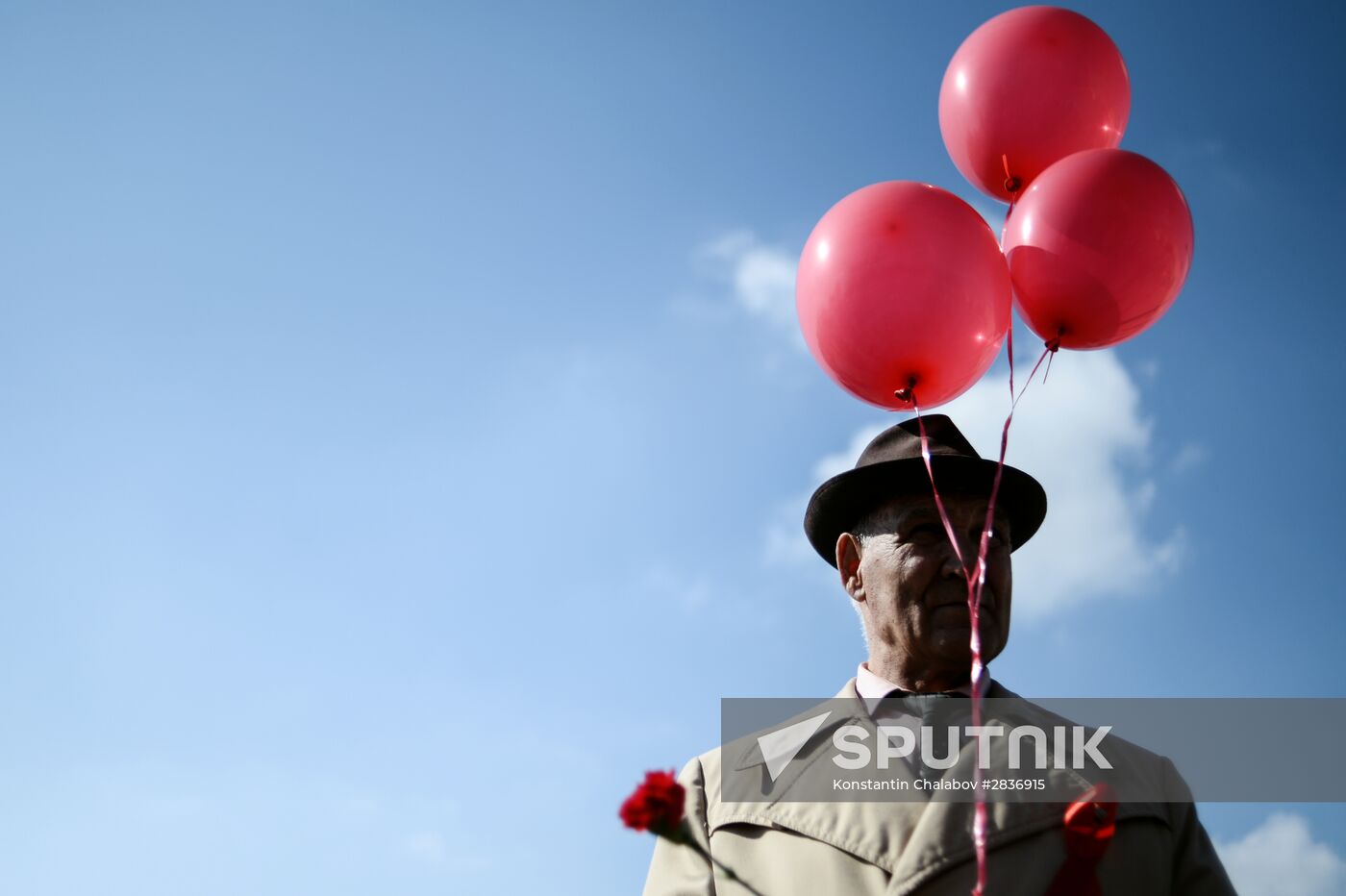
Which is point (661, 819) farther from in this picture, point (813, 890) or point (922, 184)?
point (922, 184)

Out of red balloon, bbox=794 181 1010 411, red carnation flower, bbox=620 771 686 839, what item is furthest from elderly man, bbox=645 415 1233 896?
red carnation flower, bbox=620 771 686 839

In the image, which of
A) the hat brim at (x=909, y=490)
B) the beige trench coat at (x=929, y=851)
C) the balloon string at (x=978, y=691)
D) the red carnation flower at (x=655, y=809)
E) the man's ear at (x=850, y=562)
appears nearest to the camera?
the red carnation flower at (x=655, y=809)

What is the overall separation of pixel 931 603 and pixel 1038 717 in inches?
22.3

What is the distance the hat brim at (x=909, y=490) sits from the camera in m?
4.12

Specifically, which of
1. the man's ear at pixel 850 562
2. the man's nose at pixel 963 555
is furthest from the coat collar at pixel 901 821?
the man's ear at pixel 850 562

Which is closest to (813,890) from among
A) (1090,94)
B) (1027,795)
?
(1027,795)

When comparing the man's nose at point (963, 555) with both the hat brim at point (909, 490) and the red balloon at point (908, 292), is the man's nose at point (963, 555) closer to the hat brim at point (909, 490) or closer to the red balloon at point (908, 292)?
the hat brim at point (909, 490)

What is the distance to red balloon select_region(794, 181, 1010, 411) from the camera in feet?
11.3

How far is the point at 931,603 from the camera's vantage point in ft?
13.0

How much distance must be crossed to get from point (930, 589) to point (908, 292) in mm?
1140

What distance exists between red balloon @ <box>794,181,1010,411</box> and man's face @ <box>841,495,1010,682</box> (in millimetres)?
613

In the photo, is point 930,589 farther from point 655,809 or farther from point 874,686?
point 655,809

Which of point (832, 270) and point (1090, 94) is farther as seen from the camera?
point (1090, 94)

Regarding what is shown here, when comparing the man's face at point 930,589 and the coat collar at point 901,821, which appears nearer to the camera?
the coat collar at point 901,821
